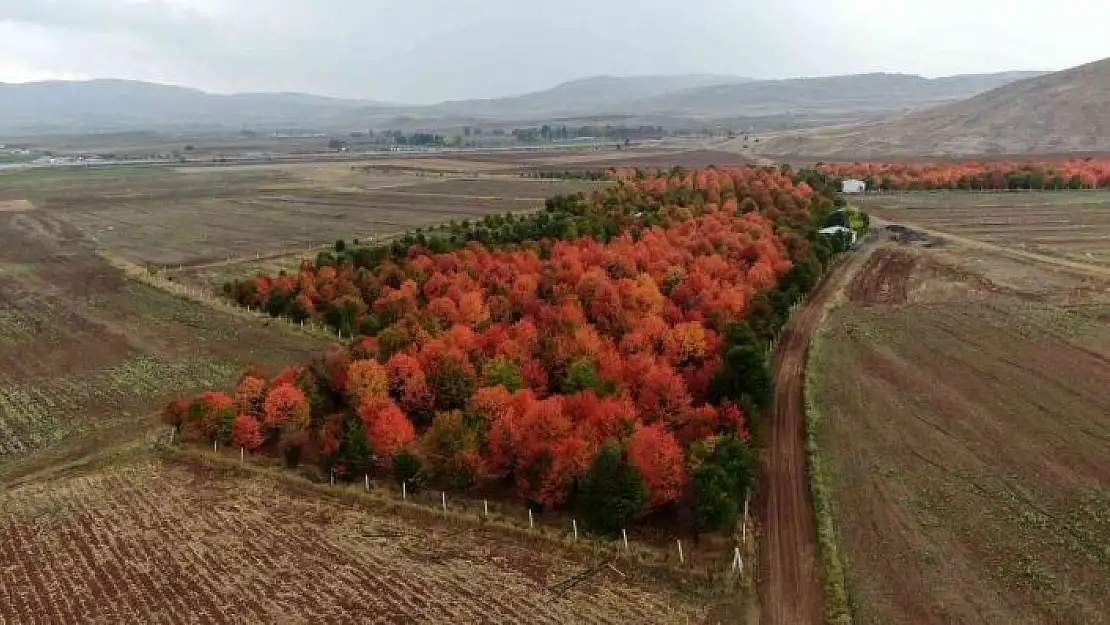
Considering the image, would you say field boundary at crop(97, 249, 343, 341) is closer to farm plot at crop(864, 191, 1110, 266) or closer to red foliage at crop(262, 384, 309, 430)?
red foliage at crop(262, 384, 309, 430)

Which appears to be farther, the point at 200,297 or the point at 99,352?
the point at 200,297

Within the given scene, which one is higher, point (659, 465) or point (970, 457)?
point (659, 465)

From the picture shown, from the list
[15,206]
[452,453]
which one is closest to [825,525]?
[452,453]

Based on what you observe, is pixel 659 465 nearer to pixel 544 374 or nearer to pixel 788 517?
pixel 788 517

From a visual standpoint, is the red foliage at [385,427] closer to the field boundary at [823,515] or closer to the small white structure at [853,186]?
the field boundary at [823,515]

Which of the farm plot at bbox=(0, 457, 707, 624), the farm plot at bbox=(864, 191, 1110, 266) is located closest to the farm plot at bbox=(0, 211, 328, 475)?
the farm plot at bbox=(0, 457, 707, 624)

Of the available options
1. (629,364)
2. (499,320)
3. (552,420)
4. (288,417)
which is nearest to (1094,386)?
(629,364)
